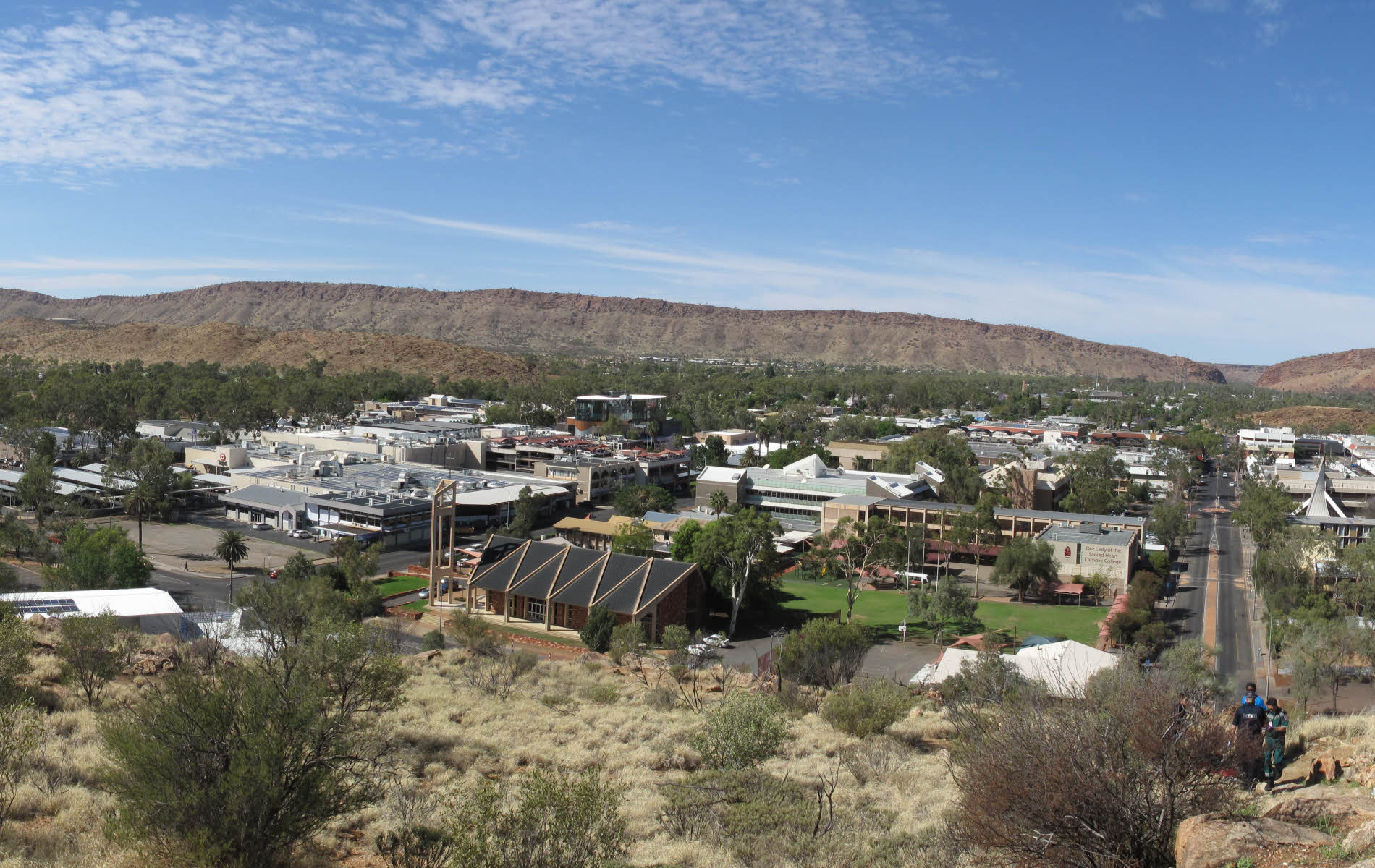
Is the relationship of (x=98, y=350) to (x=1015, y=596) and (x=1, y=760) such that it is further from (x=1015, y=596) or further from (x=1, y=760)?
(x=1, y=760)

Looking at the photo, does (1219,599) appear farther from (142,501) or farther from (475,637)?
(142,501)

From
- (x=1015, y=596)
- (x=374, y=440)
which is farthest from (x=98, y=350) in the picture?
(x=1015, y=596)

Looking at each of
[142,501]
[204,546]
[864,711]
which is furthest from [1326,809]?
[142,501]

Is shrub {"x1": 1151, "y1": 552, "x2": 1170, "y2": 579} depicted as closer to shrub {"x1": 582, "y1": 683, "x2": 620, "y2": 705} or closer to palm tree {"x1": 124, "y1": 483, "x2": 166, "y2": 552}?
shrub {"x1": 582, "y1": 683, "x2": 620, "y2": 705}

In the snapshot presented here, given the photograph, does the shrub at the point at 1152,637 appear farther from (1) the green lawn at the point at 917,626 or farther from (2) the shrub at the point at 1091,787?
(2) the shrub at the point at 1091,787

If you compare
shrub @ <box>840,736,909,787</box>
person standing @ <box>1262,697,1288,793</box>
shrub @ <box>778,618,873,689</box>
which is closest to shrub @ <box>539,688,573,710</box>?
shrub @ <box>840,736,909,787</box>

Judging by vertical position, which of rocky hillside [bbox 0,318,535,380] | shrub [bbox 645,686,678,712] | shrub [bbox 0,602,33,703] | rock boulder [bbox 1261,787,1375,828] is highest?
rocky hillside [bbox 0,318,535,380]
